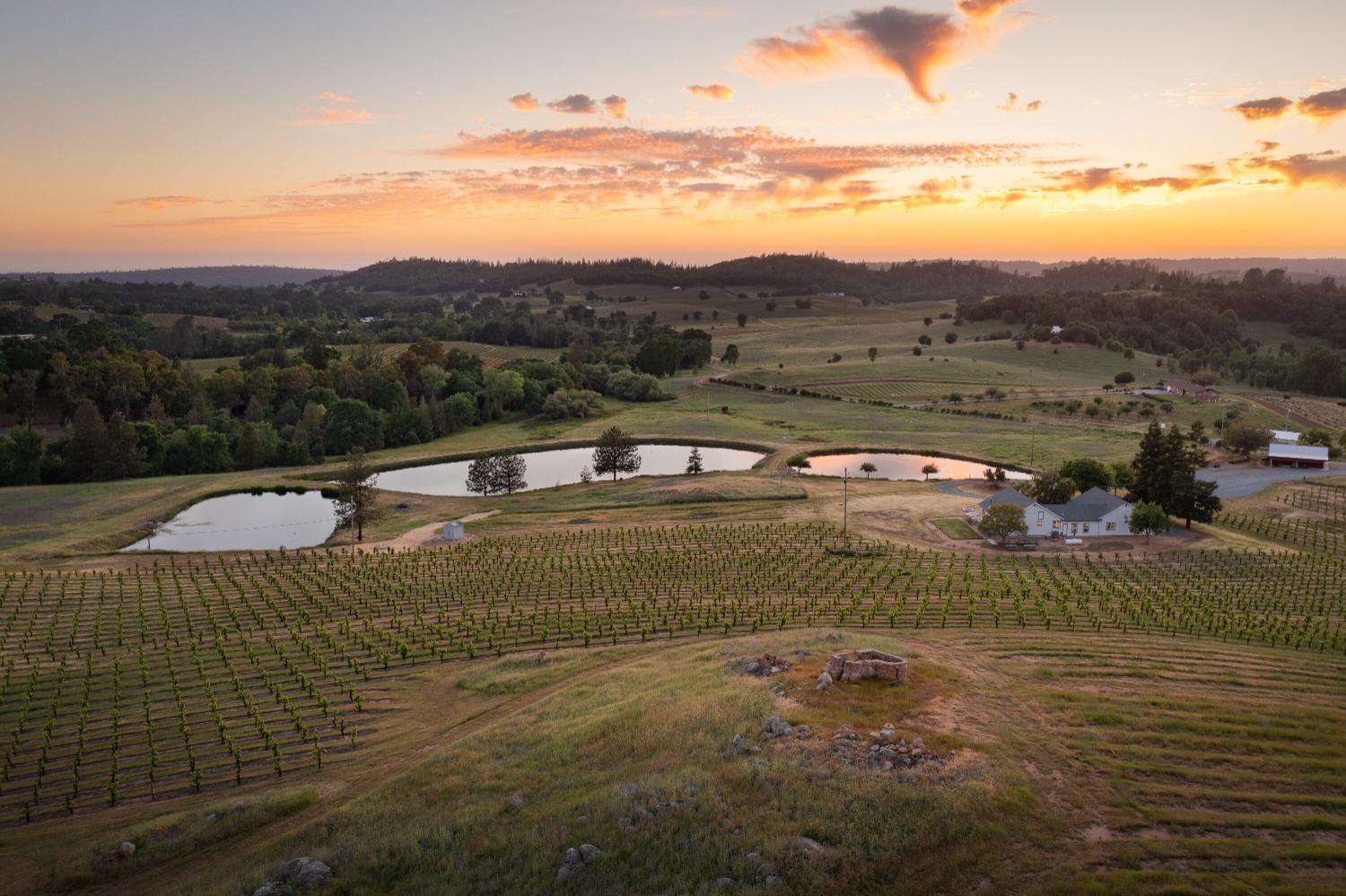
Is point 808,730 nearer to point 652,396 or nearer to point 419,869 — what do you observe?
point 419,869

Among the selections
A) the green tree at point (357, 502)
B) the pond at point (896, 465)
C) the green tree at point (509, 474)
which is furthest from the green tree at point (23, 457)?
the pond at point (896, 465)

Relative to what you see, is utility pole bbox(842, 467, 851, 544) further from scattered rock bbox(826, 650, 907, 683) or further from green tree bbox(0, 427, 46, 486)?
green tree bbox(0, 427, 46, 486)

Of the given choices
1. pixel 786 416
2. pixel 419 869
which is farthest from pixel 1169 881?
pixel 786 416

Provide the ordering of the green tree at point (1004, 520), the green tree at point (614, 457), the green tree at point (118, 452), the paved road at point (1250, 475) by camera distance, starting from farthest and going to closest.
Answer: the green tree at point (614, 457), the green tree at point (118, 452), the paved road at point (1250, 475), the green tree at point (1004, 520)

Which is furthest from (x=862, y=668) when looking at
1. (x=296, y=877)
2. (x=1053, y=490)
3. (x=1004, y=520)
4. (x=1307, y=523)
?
(x=1307, y=523)

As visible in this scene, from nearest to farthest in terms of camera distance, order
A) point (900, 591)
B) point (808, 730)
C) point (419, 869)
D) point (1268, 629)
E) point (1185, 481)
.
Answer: point (419, 869) < point (808, 730) < point (1268, 629) < point (900, 591) < point (1185, 481)

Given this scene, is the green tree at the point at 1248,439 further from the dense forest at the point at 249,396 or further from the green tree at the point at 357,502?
the green tree at the point at 357,502
